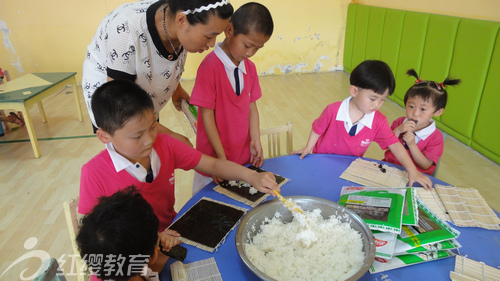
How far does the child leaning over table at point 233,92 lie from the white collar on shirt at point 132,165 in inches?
9.9

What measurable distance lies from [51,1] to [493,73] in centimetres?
593

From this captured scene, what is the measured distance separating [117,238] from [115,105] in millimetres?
463

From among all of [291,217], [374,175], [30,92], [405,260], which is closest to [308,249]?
[291,217]

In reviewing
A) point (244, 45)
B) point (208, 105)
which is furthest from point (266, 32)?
point (208, 105)

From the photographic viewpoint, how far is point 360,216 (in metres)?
1.04

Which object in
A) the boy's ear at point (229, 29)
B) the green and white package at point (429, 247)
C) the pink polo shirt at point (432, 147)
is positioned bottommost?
the pink polo shirt at point (432, 147)

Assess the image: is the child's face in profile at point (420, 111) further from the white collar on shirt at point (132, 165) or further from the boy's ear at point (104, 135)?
the boy's ear at point (104, 135)

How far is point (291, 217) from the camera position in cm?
111

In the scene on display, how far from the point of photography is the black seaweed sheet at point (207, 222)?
1.01 metres

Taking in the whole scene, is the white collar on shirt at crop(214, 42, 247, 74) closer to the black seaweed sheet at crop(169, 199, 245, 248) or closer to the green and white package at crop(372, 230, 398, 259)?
the black seaweed sheet at crop(169, 199, 245, 248)

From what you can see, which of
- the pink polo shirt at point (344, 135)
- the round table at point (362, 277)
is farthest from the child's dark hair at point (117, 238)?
the pink polo shirt at point (344, 135)

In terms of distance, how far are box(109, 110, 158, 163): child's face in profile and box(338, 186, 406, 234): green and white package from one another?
736mm

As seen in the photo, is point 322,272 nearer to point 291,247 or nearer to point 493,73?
point 291,247

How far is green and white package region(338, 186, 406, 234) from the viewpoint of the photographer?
969 mm
